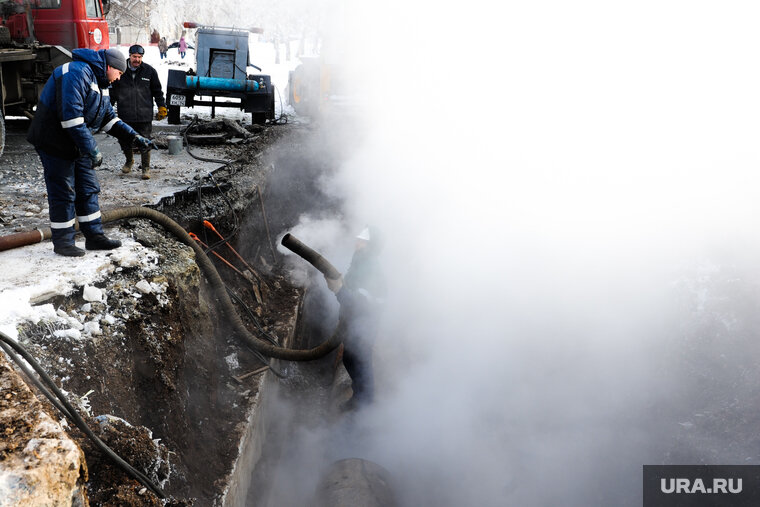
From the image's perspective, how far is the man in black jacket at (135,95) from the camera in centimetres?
686

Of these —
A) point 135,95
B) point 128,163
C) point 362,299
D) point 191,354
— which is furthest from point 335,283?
point 135,95

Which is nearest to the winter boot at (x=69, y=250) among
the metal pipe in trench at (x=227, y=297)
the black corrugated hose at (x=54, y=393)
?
the metal pipe in trench at (x=227, y=297)

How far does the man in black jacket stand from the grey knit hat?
9.18 feet

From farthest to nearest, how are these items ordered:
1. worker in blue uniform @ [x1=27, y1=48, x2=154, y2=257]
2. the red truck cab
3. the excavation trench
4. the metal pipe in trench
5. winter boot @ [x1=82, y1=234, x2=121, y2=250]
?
the red truck cab
the metal pipe in trench
winter boot @ [x1=82, y1=234, x2=121, y2=250]
worker in blue uniform @ [x1=27, y1=48, x2=154, y2=257]
the excavation trench

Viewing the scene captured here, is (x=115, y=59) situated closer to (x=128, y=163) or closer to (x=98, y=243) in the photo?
(x=98, y=243)

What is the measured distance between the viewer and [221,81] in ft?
35.9

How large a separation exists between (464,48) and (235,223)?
4.51 m

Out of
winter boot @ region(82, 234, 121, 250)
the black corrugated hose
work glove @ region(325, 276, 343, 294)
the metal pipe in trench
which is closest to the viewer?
the black corrugated hose

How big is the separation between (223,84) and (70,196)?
761cm

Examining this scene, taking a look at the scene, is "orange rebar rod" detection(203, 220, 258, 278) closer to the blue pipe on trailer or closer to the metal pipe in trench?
the metal pipe in trench

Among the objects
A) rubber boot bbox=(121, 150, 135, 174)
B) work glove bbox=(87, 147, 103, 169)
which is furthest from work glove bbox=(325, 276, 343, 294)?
rubber boot bbox=(121, 150, 135, 174)

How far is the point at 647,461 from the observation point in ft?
15.5

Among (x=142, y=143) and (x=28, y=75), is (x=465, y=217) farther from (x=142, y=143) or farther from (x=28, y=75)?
(x=28, y=75)

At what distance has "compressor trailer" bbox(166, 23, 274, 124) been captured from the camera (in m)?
10.8
